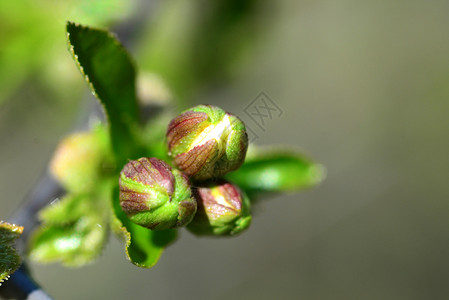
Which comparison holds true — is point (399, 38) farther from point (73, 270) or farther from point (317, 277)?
point (73, 270)

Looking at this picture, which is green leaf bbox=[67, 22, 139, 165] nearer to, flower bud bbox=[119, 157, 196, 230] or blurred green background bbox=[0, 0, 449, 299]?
flower bud bbox=[119, 157, 196, 230]

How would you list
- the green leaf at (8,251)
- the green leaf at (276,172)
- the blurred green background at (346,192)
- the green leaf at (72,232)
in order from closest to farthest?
the green leaf at (8,251) < the green leaf at (72,232) < the green leaf at (276,172) < the blurred green background at (346,192)

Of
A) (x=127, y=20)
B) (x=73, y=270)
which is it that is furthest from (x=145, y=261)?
(x=73, y=270)

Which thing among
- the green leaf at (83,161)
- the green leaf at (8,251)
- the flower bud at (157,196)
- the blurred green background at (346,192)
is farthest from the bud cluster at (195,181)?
the blurred green background at (346,192)

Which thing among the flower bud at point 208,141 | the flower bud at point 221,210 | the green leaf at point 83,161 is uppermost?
the green leaf at point 83,161

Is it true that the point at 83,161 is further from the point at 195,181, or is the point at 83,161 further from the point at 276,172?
the point at 276,172

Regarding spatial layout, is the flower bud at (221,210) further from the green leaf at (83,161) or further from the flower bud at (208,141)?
the green leaf at (83,161)
